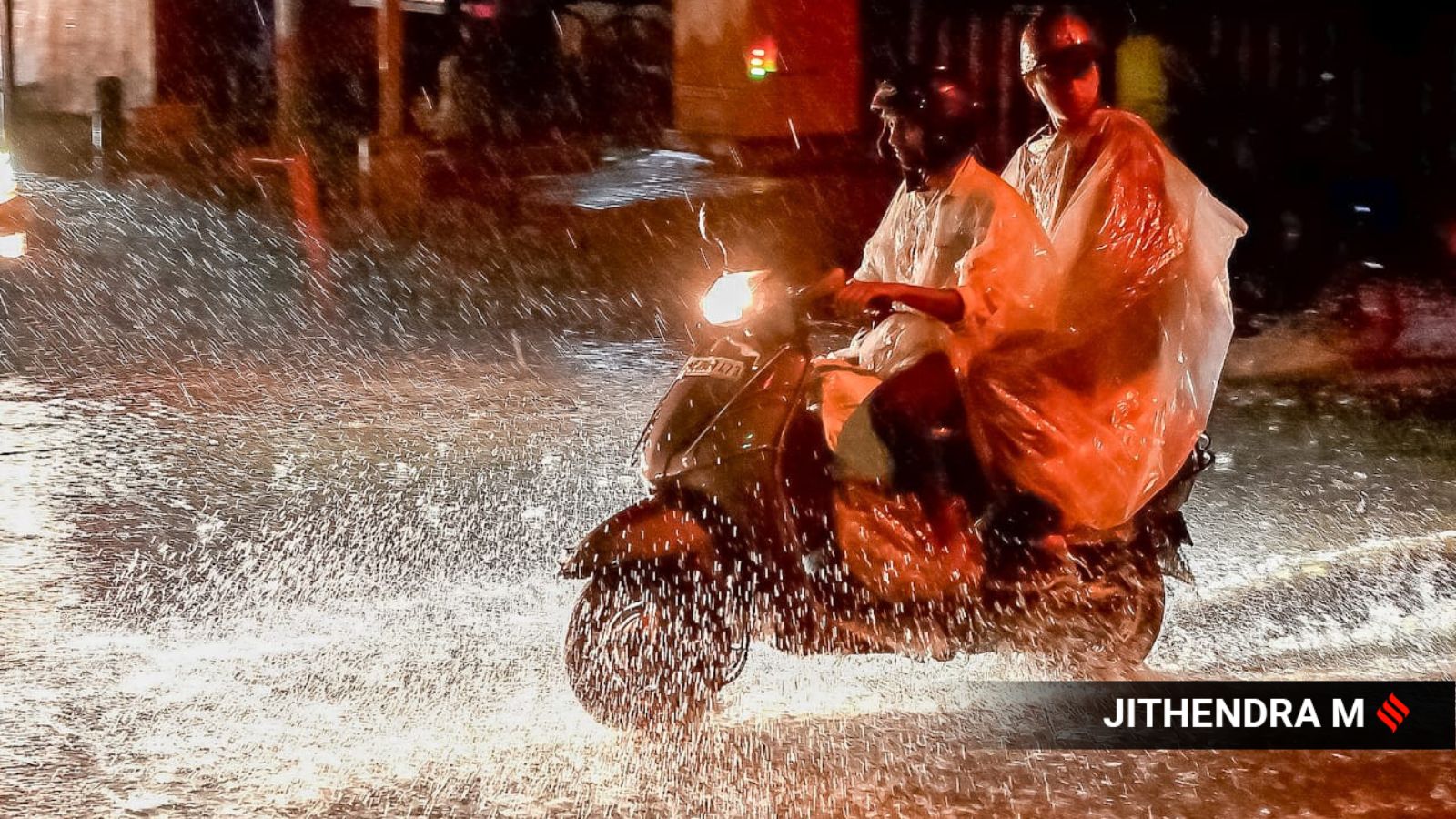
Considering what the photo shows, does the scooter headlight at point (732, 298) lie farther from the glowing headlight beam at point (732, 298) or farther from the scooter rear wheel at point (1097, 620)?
the scooter rear wheel at point (1097, 620)

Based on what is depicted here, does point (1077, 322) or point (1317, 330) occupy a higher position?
point (1077, 322)

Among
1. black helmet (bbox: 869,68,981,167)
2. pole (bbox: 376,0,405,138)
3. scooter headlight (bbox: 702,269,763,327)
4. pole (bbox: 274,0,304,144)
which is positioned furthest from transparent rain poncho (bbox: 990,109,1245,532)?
pole (bbox: 274,0,304,144)

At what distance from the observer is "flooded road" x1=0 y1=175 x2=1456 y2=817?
4.22 metres

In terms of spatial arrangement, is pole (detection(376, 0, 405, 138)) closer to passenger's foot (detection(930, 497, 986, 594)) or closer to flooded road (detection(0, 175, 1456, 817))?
flooded road (detection(0, 175, 1456, 817))

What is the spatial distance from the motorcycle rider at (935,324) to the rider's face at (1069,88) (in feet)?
1.76

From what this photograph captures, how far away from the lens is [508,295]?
13938 mm

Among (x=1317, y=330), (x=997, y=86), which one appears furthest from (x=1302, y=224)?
(x=997, y=86)

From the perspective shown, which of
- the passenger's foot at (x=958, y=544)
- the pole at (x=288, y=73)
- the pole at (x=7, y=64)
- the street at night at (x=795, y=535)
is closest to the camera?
the street at night at (x=795, y=535)

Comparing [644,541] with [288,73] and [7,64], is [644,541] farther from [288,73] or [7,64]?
[7,64]

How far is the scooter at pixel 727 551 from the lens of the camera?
172 inches

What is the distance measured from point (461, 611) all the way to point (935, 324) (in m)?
2.22

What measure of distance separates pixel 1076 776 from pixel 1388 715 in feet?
4.12

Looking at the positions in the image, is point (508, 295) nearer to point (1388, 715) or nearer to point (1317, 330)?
point (1317, 330)

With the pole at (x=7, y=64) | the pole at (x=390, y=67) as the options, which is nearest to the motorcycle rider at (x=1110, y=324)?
the pole at (x=390, y=67)
